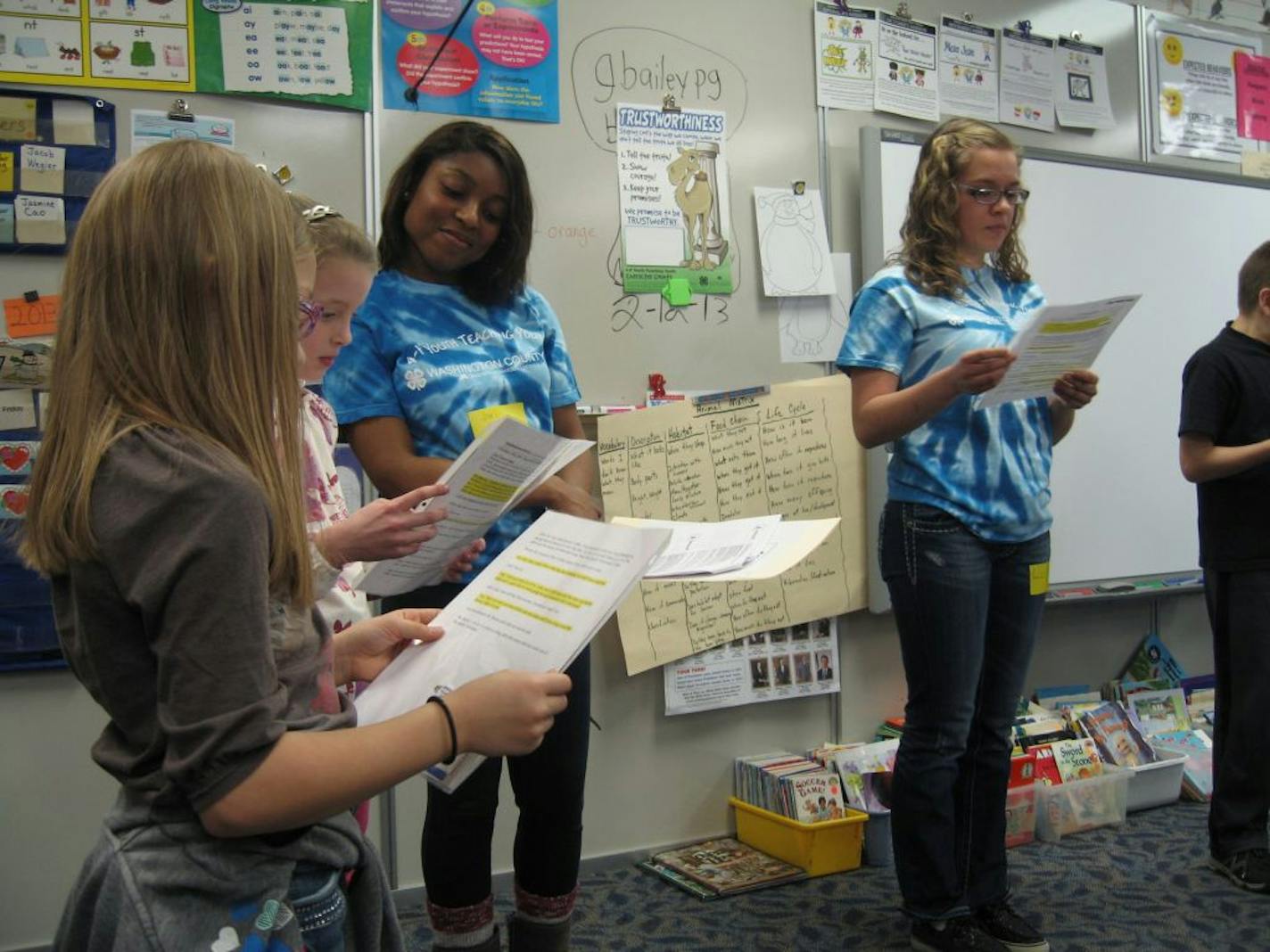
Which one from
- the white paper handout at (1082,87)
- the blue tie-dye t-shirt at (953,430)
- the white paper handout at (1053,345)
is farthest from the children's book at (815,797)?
the white paper handout at (1082,87)

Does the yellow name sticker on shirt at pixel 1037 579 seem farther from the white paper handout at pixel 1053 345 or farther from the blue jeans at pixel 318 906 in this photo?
the blue jeans at pixel 318 906

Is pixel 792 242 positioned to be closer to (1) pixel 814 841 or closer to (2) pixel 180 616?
(1) pixel 814 841

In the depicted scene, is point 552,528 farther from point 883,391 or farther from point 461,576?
point 883,391

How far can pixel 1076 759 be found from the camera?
9.68 ft

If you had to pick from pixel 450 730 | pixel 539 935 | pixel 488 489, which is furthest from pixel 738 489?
pixel 450 730

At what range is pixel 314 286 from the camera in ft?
4.58

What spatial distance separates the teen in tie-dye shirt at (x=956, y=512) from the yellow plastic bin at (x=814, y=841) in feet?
1.77

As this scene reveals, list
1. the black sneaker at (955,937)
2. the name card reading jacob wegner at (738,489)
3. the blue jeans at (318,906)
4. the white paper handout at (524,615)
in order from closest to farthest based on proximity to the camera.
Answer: the blue jeans at (318,906), the white paper handout at (524,615), the black sneaker at (955,937), the name card reading jacob wegner at (738,489)

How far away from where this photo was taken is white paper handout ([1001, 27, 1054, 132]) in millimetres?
3209

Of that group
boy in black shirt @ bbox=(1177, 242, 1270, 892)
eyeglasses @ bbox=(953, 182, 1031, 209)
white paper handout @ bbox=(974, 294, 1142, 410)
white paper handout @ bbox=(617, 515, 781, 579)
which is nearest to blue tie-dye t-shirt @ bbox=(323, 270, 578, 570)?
white paper handout @ bbox=(617, 515, 781, 579)

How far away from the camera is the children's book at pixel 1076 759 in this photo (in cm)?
293

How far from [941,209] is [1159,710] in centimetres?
203

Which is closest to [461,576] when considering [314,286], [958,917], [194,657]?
[314,286]

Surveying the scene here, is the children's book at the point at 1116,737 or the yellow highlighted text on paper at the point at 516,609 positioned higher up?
the yellow highlighted text on paper at the point at 516,609
